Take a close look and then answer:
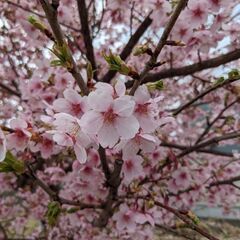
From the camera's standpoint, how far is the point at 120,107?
1238 mm

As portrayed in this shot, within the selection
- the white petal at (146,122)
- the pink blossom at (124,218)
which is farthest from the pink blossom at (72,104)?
the pink blossom at (124,218)

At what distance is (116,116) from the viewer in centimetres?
126

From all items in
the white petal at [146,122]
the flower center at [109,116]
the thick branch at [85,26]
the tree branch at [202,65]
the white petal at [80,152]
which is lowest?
the white petal at [80,152]

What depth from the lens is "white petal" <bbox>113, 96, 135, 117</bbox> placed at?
1.21 m

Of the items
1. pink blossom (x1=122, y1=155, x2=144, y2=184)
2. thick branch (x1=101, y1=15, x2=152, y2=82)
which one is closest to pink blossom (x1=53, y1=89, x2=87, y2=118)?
pink blossom (x1=122, y1=155, x2=144, y2=184)

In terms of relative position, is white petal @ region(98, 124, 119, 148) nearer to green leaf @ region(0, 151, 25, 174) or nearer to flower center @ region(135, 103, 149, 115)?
flower center @ region(135, 103, 149, 115)

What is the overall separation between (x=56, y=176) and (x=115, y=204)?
39.8 inches

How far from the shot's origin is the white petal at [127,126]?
48.9 inches

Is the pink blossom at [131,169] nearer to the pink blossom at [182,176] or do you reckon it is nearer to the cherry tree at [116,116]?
the cherry tree at [116,116]

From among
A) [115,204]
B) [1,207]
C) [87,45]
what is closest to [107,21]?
[87,45]

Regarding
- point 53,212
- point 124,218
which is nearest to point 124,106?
point 53,212

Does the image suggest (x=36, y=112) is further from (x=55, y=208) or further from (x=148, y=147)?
(x=148, y=147)

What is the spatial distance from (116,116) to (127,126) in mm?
50

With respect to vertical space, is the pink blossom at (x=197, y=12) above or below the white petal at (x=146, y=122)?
above
